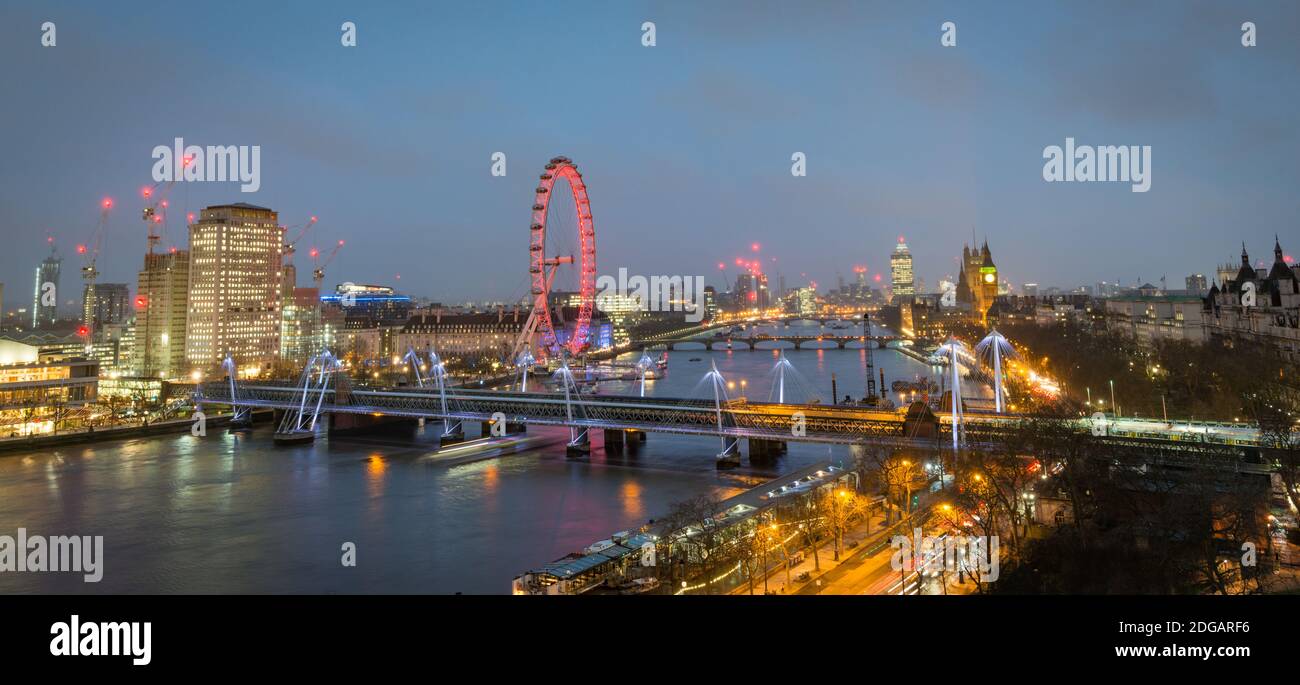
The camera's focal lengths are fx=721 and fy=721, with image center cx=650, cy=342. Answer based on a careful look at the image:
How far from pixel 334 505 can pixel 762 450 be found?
33.6 feet

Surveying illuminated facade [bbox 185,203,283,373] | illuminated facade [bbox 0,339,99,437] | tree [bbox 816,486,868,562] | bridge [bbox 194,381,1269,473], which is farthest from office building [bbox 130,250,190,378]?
tree [bbox 816,486,868,562]

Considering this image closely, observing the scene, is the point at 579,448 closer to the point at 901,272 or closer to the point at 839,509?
the point at 839,509

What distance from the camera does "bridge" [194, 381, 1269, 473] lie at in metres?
11.8

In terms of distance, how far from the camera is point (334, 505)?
49.1 ft

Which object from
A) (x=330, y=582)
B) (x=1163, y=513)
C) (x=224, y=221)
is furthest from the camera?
(x=224, y=221)

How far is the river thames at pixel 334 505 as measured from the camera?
10609mm

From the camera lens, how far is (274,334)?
45.8m

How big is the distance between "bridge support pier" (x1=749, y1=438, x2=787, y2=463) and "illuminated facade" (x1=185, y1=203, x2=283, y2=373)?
3613 centimetres

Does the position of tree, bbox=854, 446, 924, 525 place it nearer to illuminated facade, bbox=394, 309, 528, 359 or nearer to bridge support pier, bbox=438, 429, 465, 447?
bridge support pier, bbox=438, 429, 465, 447
